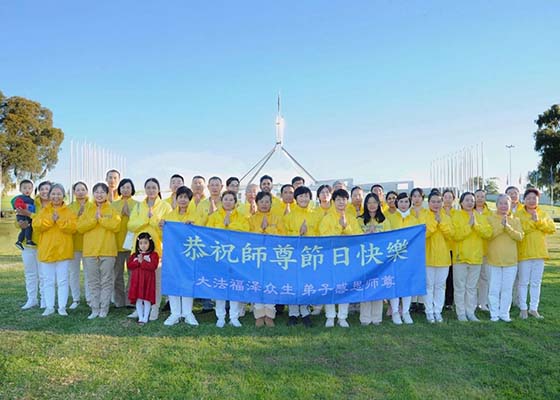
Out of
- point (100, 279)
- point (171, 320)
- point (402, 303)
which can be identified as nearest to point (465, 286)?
point (402, 303)

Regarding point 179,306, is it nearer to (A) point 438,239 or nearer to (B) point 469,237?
(A) point 438,239

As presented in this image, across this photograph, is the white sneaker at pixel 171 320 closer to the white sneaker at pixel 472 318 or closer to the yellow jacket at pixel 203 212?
the yellow jacket at pixel 203 212

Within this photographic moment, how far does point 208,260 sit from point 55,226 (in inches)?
88.1

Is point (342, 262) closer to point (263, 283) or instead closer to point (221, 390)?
point (263, 283)

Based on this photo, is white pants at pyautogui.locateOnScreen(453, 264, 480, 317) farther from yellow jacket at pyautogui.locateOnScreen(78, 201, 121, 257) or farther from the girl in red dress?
yellow jacket at pyautogui.locateOnScreen(78, 201, 121, 257)

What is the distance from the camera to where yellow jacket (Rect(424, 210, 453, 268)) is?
611cm

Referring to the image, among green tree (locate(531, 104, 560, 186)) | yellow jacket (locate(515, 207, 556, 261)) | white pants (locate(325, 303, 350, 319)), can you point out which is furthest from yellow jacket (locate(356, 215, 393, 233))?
green tree (locate(531, 104, 560, 186))

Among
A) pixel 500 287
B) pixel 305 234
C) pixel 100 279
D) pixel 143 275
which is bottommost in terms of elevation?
pixel 500 287

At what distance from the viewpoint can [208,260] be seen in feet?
19.5

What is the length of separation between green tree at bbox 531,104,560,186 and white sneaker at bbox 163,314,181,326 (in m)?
35.8

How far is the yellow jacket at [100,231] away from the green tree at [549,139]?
3600 centimetres

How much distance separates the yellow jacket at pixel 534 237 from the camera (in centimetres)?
637

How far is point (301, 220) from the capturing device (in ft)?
20.3

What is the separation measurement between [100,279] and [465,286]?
16.5 ft
